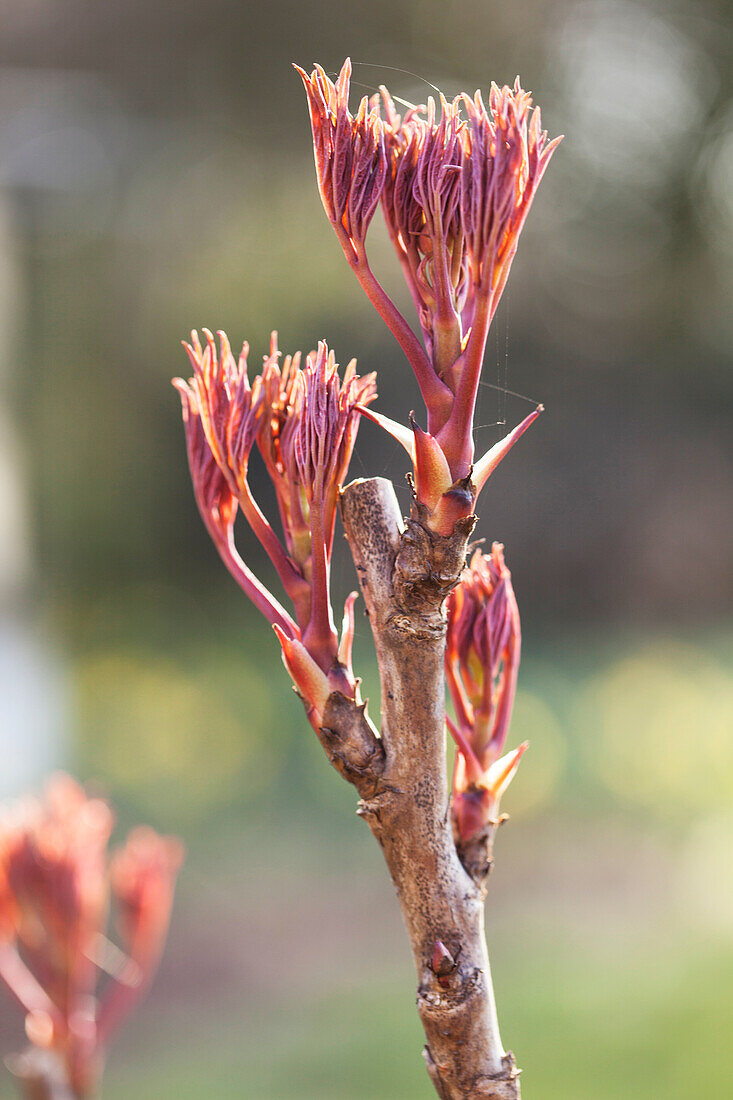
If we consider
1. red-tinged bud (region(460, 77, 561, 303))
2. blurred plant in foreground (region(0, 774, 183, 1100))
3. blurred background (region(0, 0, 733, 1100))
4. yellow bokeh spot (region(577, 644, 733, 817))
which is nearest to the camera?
red-tinged bud (region(460, 77, 561, 303))

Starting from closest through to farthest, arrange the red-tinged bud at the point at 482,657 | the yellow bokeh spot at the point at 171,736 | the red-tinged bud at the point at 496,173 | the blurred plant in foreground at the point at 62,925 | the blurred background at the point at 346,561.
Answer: the red-tinged bud at the point at 496,173 → the red-tinged bud at the point at 482,657 → the blurred plant in foreground at the point at 62,925 → the blurred background at the point at 346,561 → the yellow bokeh spot at the point at 171,736

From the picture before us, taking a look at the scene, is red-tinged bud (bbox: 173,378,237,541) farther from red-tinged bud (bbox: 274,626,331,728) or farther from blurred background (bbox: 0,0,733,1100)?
blurred background (bbox: 0,0,733,1100)

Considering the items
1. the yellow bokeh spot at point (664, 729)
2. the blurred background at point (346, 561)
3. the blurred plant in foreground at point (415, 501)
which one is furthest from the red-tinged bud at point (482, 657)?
the yellow bokeh spot at point (664, 729)

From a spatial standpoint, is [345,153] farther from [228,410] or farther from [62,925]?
[62,925]

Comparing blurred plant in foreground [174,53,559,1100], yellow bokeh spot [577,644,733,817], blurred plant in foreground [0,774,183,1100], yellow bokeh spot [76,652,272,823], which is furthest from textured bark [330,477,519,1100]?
yellow bokeh spot [76,652,272,823]

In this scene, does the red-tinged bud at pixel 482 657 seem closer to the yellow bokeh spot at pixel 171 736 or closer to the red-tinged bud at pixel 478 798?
the red-tinged bud at pixel 478 798

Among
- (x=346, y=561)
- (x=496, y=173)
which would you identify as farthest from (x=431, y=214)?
(x=346, y=561)

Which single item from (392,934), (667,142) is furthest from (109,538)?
(667,142)

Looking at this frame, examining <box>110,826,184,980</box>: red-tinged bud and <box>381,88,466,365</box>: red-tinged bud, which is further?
<box>110,826,184,980</box>: red-tinged bud
